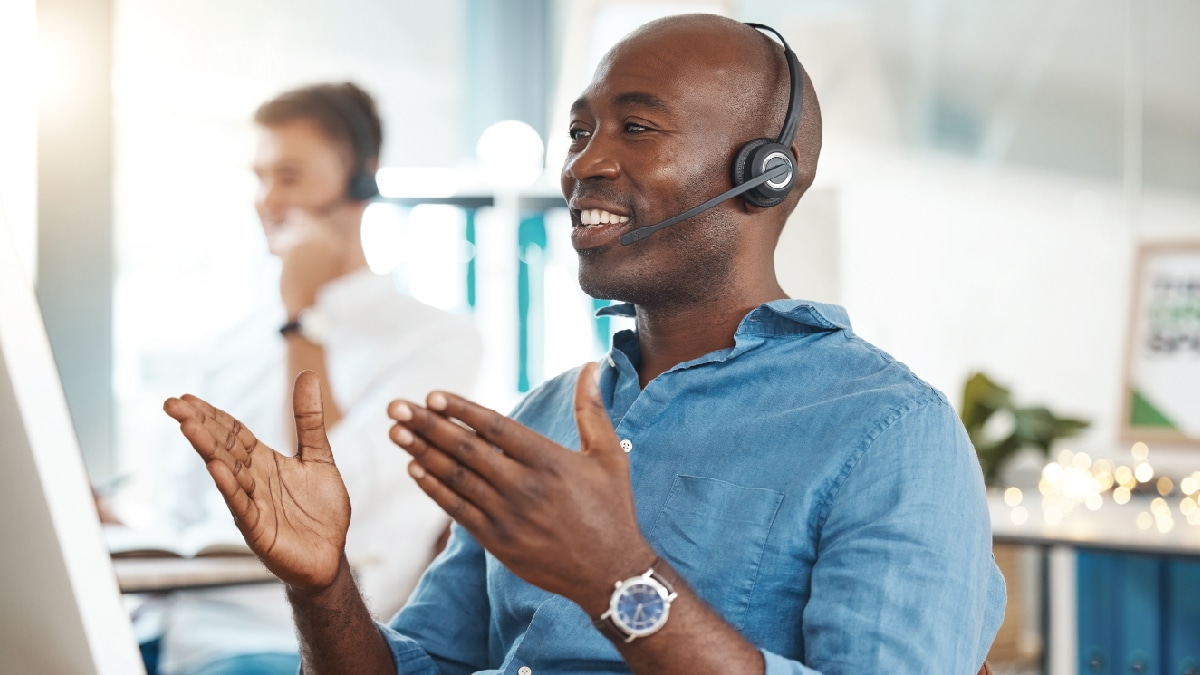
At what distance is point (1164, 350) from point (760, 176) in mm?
2872

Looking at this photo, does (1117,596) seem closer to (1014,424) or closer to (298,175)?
(1014,424)

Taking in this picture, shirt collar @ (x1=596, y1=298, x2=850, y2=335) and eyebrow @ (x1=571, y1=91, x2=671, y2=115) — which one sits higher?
eyebrow @ (x1=571, y1=91, x2=671, y2=115)

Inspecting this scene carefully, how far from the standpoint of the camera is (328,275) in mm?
3037

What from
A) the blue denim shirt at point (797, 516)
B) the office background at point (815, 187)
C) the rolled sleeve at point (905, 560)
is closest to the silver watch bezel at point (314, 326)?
the office background at point (815, 187)

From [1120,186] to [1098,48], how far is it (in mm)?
459

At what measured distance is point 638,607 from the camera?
0.75 meters

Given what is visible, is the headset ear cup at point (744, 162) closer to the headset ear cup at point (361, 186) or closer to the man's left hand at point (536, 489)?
the man's left hand at point (536, 489)

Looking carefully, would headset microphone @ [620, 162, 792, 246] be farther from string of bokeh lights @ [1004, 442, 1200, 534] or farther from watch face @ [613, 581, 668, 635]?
string of bokeh lights @ [1004, 442, 1200, 534]

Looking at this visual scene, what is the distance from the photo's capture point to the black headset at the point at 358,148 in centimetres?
306

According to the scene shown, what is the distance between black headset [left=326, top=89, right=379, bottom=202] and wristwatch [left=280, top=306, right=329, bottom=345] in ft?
1.08

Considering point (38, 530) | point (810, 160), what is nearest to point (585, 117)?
point (810, 160)

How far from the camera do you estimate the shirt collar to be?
1.10m

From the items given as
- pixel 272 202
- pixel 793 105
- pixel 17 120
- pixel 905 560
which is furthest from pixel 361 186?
pixel 905 560

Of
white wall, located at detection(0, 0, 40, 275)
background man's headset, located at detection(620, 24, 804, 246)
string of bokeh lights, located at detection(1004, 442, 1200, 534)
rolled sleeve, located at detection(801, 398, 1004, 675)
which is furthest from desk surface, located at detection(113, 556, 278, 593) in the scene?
string of bokeh lights, located at detection(1004, 442, 1200, 534)
